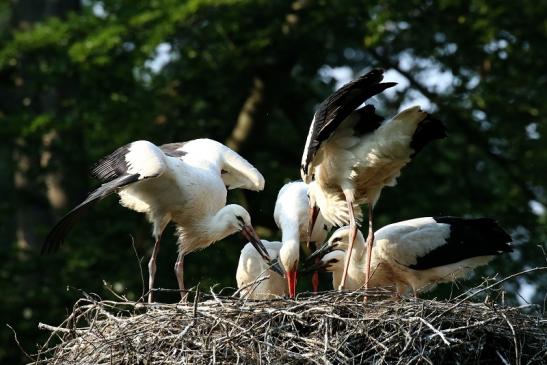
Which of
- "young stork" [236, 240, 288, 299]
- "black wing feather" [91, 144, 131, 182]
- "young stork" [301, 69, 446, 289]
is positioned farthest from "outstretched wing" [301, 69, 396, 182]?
"black wing feather" [91, 144, 131, 182]

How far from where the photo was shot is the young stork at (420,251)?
9.45m

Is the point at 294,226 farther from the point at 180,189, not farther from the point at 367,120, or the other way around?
the point at 367,120

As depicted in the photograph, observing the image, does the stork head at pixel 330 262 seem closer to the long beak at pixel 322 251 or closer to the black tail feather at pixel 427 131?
the long beak at pixel 322 251

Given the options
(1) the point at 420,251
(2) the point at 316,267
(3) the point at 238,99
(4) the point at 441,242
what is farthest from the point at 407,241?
(3) the point at 238,99

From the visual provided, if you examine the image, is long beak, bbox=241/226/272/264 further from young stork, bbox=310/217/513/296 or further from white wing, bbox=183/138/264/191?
white wing, bbox=183/138/264/191

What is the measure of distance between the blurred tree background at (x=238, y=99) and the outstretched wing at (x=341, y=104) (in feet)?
17.8

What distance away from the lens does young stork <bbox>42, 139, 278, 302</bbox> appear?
871 cm

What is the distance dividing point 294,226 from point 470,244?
4.57 feet

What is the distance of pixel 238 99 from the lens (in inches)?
629

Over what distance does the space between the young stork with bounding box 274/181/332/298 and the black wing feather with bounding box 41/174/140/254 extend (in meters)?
1.37

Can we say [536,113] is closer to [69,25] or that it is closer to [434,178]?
[434,178]

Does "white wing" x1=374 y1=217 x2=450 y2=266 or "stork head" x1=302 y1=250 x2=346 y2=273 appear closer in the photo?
"white wing" x1=374 y1=217 x2=450 y2=266

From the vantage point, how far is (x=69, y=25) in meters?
14.6

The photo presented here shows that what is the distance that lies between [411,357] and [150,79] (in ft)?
30.4
